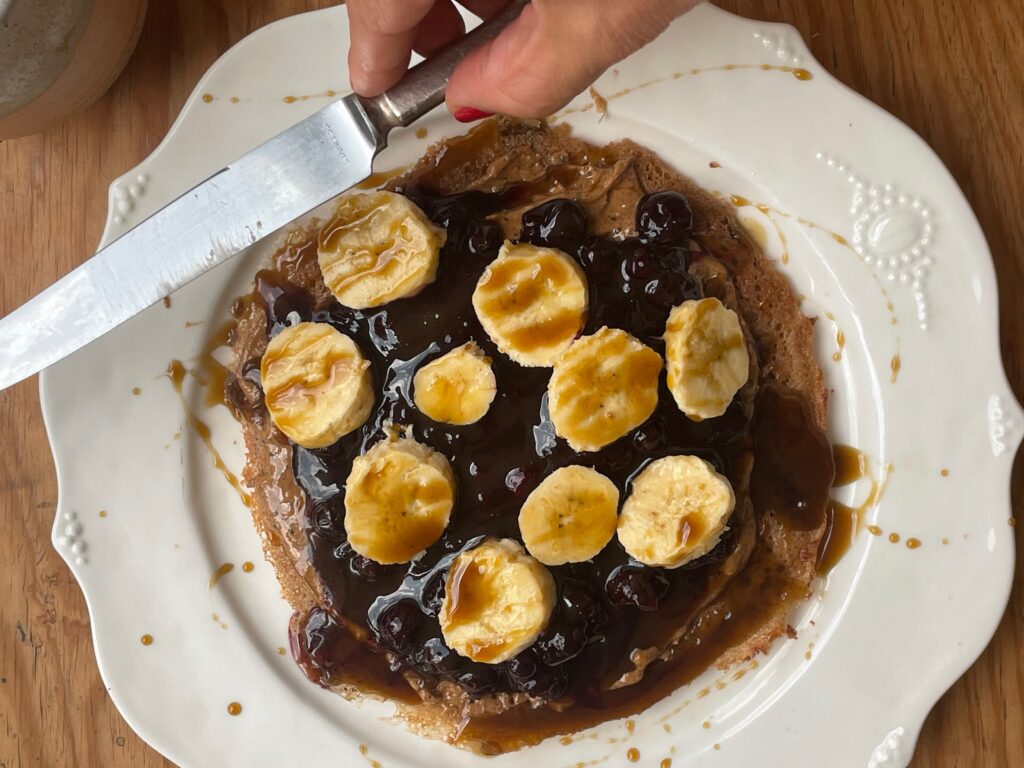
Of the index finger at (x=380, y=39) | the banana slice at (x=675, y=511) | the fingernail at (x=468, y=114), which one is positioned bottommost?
the banana slice at (x=675, y=511)

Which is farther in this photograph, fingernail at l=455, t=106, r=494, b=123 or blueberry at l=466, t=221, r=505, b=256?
blueberry at l=466, t=221, r=505, b=256

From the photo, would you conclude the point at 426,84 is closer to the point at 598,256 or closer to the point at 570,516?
the point at 598,256

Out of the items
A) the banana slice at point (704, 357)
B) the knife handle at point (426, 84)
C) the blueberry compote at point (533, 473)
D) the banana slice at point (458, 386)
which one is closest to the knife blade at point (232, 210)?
the knife handle at point (426, 84)

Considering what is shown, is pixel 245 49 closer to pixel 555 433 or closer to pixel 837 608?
pixel 555 433

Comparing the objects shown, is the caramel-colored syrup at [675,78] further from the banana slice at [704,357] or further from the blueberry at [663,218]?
the banana slice at [704,357]

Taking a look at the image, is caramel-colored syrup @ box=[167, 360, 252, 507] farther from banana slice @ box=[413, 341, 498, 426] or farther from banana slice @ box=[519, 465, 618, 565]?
banana slice @ box=[519, 465, 618, 565]

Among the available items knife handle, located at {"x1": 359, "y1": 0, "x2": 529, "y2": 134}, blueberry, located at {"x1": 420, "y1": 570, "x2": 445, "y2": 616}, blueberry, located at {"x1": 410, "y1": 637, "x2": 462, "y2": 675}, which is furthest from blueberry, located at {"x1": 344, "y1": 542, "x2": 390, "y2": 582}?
knife handle, located at {"x1": 359, "y1": 0, "x2": 529, "y2": 134}

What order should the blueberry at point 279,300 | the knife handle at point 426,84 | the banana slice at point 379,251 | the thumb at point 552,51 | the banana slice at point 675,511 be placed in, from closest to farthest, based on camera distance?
the thumb at point 552,51 < the knife handle at point 426,84 < the banana slice at point 675,511 < the banana slice at point 379,251 < the blueberry at point 279,300

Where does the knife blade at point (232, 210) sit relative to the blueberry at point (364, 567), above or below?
above
